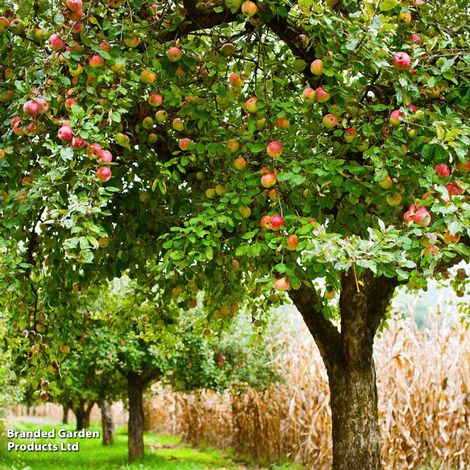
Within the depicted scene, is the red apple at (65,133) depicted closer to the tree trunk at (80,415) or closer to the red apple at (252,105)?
the red apple at (252,105)

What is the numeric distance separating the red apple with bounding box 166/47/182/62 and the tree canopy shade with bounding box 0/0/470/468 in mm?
12

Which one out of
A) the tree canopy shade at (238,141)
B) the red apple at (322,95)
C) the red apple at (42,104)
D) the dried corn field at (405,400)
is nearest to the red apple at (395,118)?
the tree canopy shade at (238,141)

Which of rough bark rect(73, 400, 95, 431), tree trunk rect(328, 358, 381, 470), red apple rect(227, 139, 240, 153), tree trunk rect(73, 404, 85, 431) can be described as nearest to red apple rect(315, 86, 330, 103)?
red apple rect(227, 139, 240, 153)

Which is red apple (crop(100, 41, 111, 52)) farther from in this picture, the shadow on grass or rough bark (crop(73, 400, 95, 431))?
rough bark (crop(73, 400, 95, 431))

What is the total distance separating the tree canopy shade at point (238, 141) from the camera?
3.22 meters

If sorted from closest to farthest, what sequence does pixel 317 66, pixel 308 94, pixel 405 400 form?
1. pixel 317 66
2. pixel 308 94
3. pixel 405 400

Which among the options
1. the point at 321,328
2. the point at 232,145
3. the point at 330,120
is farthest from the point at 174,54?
the point at 321,328

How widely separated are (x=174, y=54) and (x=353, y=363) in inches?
127

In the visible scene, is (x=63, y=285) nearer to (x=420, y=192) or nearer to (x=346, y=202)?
(x=346, y=202)

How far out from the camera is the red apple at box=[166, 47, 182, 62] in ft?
12.4

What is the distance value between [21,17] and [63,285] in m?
2.26

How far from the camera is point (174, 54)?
3793mm

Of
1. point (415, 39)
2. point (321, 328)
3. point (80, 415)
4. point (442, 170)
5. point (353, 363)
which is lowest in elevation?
point (80, 415)

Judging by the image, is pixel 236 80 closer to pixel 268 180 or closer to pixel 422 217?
pixel 268 180
